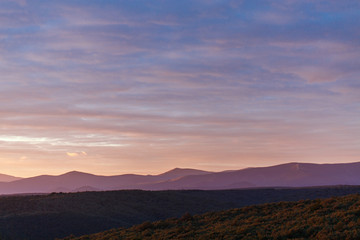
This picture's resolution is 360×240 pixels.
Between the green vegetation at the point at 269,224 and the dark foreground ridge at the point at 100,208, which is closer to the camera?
the green vegetation at the point at 269,224

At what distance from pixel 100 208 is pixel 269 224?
119ft

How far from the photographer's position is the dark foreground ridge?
4319 centimetres

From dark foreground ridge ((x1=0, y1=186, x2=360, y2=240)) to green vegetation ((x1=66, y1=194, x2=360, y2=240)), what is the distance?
1588cm

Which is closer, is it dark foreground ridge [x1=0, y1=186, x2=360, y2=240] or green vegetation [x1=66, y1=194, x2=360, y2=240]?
green vegetation [x1=66, y1=194, x2=360, y2=240]

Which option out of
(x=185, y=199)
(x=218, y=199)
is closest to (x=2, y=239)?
(x=185, y=199)

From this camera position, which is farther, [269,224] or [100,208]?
[100,208]

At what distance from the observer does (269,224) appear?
77.2ft

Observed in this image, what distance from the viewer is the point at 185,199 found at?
68.9 m

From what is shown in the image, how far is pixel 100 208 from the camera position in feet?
184

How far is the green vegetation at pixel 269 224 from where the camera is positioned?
2027 centimetres

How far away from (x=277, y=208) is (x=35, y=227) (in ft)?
82.5

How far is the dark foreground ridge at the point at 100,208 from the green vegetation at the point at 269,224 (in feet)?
52.1

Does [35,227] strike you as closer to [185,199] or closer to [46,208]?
[46,208]

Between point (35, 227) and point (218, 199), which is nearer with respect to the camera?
point (35, 227)
